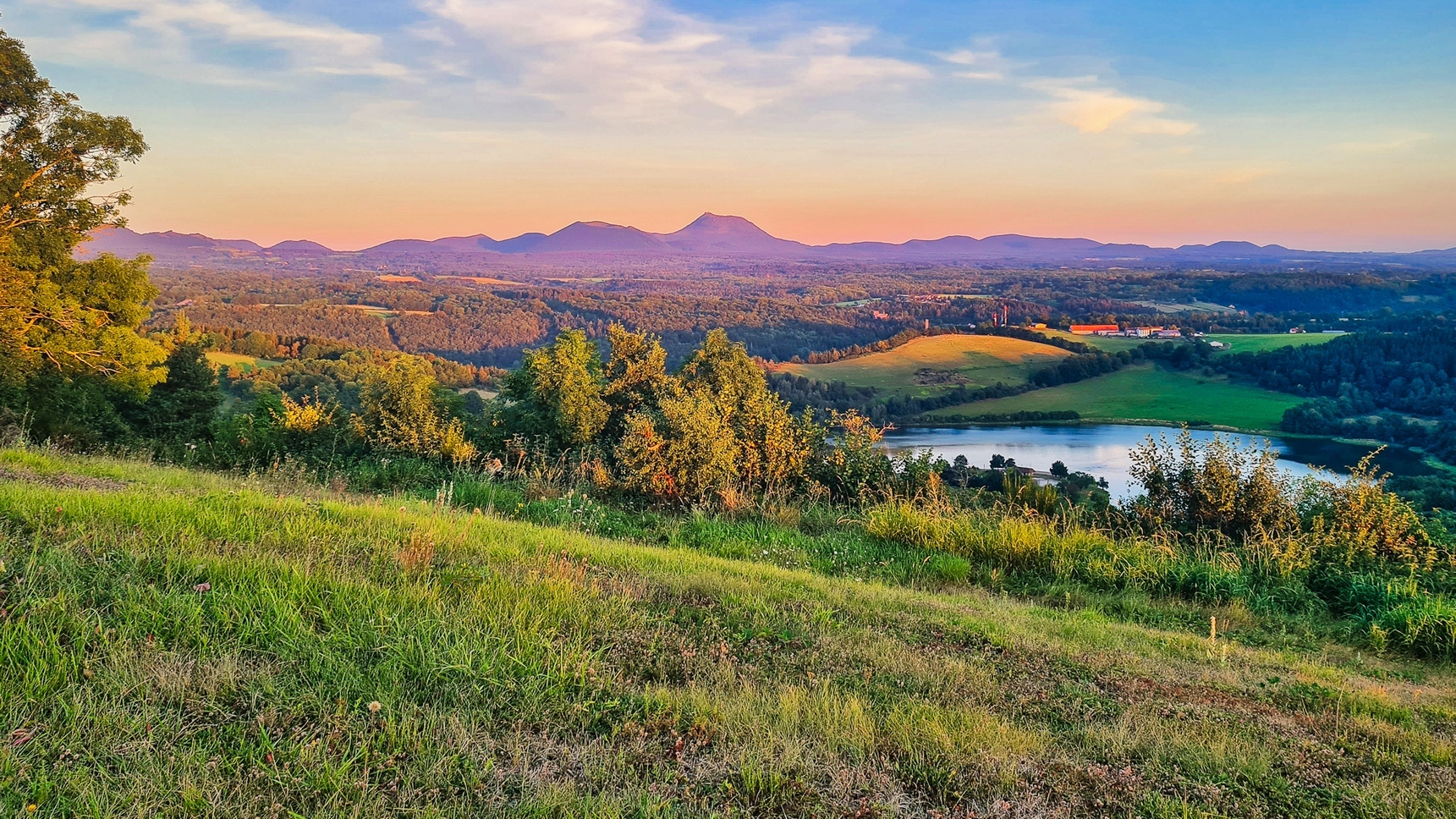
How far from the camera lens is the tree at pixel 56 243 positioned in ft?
52.4

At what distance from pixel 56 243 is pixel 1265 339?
89697 millimetres

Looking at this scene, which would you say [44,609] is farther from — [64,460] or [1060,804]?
[64,460]

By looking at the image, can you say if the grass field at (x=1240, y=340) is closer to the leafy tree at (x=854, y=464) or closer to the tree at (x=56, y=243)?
the leafy tree at (x=854, y=464)

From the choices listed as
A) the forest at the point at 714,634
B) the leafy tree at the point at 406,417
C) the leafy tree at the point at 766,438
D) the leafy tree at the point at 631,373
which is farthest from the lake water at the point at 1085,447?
the leafy tree at the point at 406,417

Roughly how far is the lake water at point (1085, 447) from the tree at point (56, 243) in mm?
23943

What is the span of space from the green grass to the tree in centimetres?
7684

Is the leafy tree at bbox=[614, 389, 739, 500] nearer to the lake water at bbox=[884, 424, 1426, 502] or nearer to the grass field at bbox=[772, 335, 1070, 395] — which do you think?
the lake water at bbox=[884, 424, 1426, 502]

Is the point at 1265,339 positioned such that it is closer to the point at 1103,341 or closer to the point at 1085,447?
the point at 1103,341

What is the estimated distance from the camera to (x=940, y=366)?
6812 centimetres

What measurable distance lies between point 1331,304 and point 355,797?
441 feet

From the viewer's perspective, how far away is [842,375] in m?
63.6

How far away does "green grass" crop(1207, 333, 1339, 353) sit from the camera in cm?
6473

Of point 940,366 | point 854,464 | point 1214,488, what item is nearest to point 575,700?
point 854,464

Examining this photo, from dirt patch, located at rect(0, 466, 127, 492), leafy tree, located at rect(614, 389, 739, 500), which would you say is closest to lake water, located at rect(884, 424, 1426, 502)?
leafy tree, located at rect(614, 389, 739, 500)
